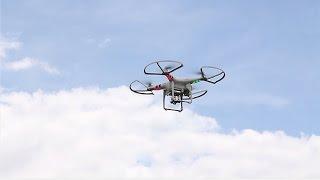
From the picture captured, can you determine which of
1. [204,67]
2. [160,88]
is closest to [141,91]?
[160,88]

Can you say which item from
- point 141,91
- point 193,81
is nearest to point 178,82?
point 193,81

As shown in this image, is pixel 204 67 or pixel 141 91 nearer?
pixel 204 67

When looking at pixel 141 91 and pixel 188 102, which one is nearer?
pixel 188 102

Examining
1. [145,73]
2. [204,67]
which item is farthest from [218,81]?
[145,73]

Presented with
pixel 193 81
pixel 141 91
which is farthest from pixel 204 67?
pixel 141 91

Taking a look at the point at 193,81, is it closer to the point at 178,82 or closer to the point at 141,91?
the point at 178,82

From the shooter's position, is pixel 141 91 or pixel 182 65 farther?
pixel 141 91

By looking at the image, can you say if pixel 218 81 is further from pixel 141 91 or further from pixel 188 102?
pixel 141 91

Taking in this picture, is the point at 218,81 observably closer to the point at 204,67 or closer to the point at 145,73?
the point at 204,67
